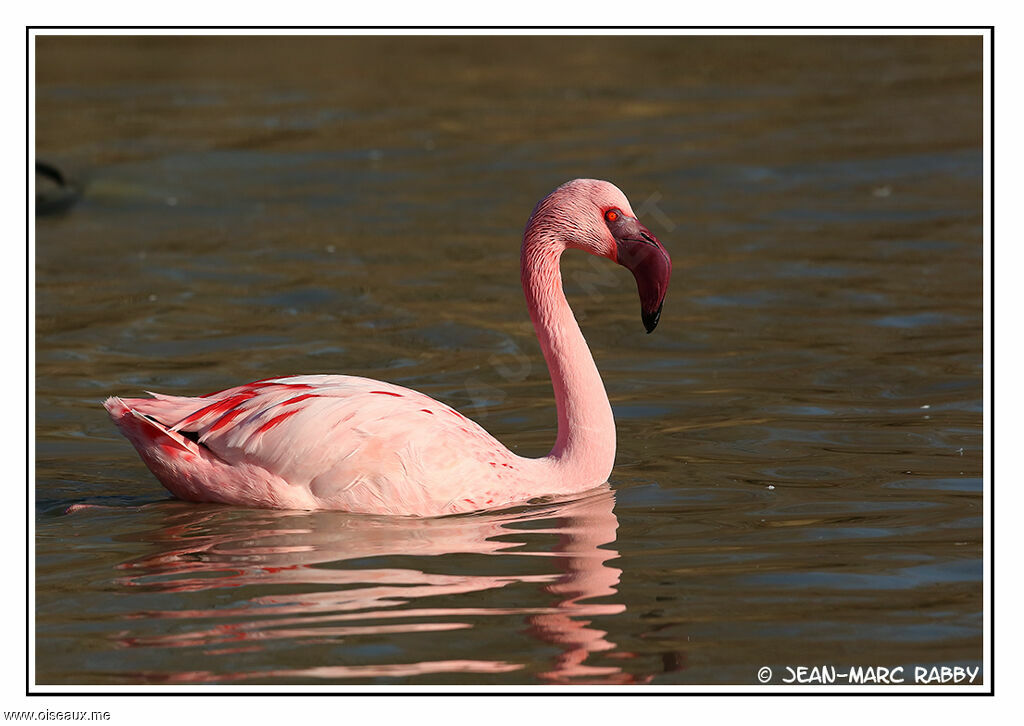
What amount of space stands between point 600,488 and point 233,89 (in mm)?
12218

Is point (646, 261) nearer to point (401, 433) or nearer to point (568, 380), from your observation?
point (568, 380)

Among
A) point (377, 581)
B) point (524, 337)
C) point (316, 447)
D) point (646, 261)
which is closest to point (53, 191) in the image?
point (524, 337)

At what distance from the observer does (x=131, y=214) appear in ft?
46.1

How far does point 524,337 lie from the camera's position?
10.5m

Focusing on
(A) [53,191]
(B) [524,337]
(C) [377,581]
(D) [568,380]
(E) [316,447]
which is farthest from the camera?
(A) [53,191]

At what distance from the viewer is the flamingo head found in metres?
7.00

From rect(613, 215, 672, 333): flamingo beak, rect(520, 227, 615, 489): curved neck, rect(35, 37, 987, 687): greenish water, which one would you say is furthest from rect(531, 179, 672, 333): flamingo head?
rect(35, 37, 987, 687): greenish water

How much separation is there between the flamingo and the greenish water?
14 cm

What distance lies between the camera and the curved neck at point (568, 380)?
7078mm

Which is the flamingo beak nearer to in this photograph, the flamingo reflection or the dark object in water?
the flamingo reflection

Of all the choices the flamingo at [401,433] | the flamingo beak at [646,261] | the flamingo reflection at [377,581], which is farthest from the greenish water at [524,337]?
the flamingo beak at [646,261]

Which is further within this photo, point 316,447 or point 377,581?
point 316,447

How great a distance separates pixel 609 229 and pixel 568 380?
2.35ft
